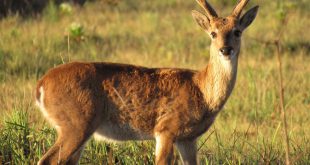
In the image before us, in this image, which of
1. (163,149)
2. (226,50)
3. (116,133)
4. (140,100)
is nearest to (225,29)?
(226,50)

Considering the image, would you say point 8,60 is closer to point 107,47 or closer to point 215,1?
point 107,47

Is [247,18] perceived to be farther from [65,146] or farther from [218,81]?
[65,146]

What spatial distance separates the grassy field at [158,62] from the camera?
6.80m

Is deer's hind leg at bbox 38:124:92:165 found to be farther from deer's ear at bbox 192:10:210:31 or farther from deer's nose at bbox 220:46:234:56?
Answer: deer's ear at bbox 192:10:210:31

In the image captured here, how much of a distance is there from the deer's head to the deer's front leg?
848 mm

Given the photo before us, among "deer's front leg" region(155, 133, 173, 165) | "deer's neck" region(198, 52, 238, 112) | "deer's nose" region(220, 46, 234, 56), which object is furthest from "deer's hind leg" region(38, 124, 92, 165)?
"deer's nose" region(220, 46, 234, 56)

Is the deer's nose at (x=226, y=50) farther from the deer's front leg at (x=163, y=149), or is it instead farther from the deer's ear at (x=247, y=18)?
the deer's front leg at (x=163, y=149)

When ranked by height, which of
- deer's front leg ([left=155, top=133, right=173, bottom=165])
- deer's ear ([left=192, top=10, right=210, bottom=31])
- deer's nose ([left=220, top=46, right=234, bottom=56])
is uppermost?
deer's ear ([left=192, top=10, right=210, bottom=31])

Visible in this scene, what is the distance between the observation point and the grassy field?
6.80 metres

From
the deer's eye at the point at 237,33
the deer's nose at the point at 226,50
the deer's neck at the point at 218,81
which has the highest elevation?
the deer's eye at the point at 237,33

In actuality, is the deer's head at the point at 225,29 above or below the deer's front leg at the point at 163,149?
above

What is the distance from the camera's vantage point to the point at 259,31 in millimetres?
13680

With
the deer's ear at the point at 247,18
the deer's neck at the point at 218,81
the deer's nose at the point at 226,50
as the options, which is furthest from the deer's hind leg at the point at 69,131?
the deer's ear at the point at 247,18

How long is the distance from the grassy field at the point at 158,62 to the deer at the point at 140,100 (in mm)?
211
